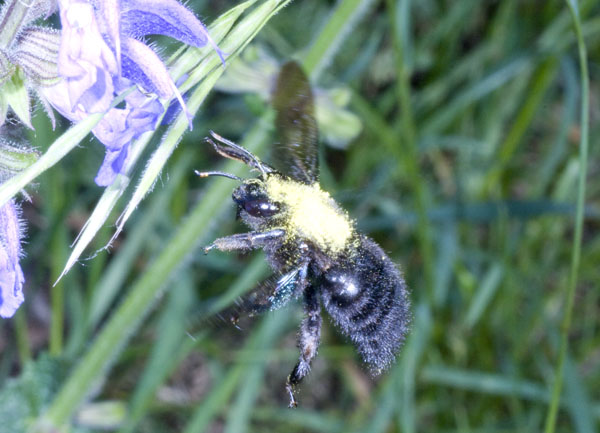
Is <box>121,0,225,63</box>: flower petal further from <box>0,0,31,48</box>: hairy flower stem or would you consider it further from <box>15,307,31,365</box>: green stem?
<box>15,307,31,365</box>: green stem

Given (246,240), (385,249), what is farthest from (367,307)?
(385,249)

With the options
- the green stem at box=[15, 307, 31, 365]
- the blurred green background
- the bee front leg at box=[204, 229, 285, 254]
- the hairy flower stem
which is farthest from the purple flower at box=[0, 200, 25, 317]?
the green stem at box=[15, 307, 31, 365]

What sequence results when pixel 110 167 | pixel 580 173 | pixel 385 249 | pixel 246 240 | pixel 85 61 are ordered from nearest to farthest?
1. pixel 85 61
2. pixel 110 167
3. pixel 246 240
4. pixel 580 173
5. pixel 385 249

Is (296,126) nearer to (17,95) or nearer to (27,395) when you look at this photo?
A: (17,95)

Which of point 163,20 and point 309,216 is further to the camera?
point 309,216

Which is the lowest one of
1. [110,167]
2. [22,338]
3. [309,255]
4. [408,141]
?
[22,338]

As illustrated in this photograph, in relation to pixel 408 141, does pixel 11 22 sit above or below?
above
